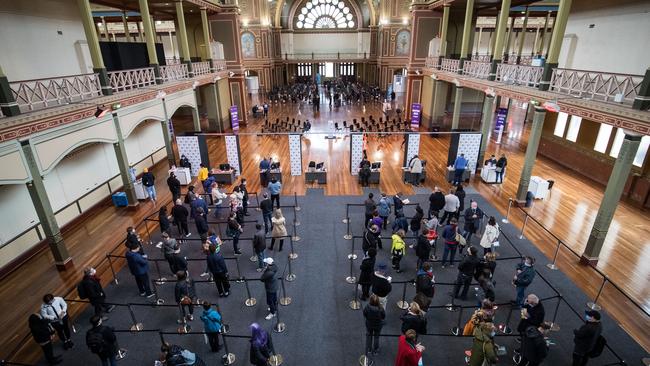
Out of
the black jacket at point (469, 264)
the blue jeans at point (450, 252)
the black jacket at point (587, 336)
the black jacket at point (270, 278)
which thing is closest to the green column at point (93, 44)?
the black jacket at point (270, 278)

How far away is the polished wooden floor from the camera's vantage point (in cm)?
852

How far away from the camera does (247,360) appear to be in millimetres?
7035

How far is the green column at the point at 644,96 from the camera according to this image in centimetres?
801

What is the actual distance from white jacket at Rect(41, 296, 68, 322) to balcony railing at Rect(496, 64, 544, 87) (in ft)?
50.4

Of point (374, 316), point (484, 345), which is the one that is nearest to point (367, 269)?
point (374, 316)

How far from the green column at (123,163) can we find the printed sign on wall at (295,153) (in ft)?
21.8

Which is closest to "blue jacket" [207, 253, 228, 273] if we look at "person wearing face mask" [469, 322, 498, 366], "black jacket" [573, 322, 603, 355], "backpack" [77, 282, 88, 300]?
"backpack" [77, 282, 88, 300]

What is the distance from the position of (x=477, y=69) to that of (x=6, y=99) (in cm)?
1785

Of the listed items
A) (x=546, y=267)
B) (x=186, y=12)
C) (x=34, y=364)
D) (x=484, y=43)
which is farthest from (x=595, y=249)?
(x=484, y=43)

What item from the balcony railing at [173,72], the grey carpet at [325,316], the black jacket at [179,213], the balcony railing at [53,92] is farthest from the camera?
the balcony railing at [173,72]

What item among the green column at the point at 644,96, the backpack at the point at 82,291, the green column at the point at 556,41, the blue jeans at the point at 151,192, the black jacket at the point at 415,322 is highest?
the green column at the point at 556,41

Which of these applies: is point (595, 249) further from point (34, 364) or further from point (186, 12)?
point (186, 12)

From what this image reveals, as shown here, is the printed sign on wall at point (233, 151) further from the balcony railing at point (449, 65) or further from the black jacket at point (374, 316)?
the balcony railing at point (449, 65)

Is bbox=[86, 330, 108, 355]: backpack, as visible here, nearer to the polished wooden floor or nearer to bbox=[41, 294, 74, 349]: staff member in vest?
bbox=[41, 294, 74, 349]: staff member in vest
